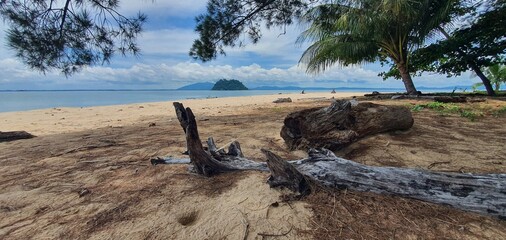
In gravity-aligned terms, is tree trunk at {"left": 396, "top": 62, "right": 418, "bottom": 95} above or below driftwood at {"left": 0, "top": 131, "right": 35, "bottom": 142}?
above

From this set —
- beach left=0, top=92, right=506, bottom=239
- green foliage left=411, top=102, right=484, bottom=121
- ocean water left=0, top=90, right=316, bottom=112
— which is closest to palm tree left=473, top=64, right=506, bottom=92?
green foliage left=411, top=102, right=484, bottom=121

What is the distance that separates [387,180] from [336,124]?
1.44 metres

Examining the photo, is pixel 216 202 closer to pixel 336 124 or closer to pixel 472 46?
pixel 336 124

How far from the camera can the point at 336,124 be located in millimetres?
3385

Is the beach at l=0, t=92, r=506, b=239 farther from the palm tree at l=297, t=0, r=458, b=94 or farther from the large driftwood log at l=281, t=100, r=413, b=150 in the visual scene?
the palm tree at l=297, t=0, r=458, b=94

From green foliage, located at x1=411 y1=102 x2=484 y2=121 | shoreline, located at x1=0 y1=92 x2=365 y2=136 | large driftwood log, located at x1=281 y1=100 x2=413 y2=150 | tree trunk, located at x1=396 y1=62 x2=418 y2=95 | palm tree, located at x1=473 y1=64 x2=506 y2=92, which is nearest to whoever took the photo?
large driftwood log, located at x1=281 y1=100 x2=413 y2=150

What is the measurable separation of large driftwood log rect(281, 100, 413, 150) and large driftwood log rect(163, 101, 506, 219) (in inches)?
35.6

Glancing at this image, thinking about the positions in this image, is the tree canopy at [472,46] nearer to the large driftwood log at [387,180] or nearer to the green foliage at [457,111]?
the green foliage at [457,111]

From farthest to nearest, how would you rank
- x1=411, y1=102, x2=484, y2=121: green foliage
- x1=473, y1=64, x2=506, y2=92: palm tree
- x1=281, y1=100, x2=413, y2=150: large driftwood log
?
x1=473, y1=64, x2=506, y2=92: palm tree, x1=411, y1=102, x2=484, y2=121: green foliage, x1=281, y1=100, x2=413, y2=150: large driftwood log

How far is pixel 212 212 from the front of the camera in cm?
197

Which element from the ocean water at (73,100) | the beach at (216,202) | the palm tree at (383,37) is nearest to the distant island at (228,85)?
the ocean water at (73,100)

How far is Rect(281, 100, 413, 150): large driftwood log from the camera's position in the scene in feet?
10.8

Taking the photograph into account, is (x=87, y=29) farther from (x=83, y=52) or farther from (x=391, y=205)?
(x=391, y=205)

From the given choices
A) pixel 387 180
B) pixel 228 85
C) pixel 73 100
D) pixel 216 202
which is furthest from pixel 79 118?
pixel 228 85
